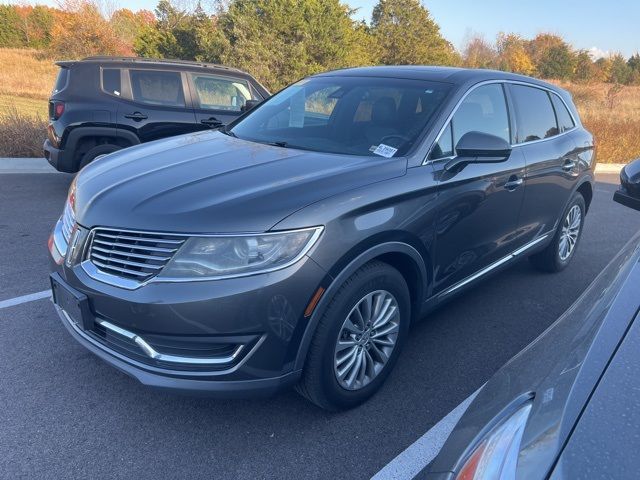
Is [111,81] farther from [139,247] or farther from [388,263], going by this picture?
[388,263]

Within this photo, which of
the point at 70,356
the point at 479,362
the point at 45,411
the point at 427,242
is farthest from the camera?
the point at 479,362

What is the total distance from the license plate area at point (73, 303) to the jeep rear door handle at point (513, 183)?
2716 millimetres

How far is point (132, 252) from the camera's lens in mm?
2318

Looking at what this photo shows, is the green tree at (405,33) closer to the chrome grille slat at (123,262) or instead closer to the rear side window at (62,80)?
the rear side window at (62,80)

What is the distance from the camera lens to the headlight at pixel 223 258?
221 cm

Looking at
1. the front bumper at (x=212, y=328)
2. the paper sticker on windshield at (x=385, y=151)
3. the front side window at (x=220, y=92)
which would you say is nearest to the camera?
the front bumper at (x=212, y=328)

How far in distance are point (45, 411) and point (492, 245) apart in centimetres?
291

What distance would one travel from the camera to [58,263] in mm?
2705

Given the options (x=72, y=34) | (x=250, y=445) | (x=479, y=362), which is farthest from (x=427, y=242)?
(x=72, y=34)

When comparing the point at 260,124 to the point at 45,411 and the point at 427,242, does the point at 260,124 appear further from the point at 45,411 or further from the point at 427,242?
the point at 45,411

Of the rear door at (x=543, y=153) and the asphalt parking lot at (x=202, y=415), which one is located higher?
the rear door at (x=543, y=153)

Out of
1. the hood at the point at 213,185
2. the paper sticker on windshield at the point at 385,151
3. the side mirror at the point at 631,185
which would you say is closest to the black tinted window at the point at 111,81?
the hood at the point at 213,185

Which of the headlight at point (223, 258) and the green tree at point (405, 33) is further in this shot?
the green tree at point (405, 33)

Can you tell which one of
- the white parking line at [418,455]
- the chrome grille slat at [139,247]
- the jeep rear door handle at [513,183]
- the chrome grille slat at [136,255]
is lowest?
the white parking line at [418,455]
